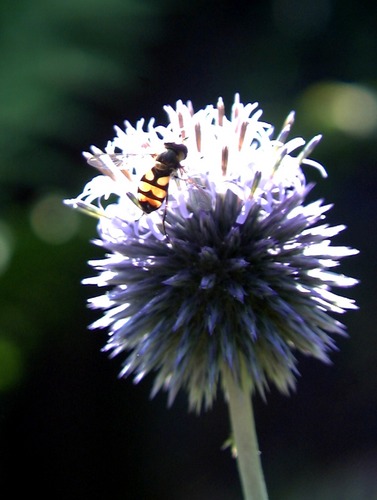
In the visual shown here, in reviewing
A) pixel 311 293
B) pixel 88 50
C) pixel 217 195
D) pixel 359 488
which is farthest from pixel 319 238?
pixel 88 50

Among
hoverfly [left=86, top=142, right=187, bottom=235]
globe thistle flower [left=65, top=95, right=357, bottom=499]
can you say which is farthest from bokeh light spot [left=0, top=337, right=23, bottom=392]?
hoverfly [left=86, top=142, right=187, bottom=235]

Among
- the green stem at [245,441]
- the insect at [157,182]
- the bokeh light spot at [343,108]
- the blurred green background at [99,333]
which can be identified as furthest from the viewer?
the bokeh light spot at [343,108]

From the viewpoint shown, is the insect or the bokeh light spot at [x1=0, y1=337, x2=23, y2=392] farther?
the bokeh light spot at [x1=0, y1=337, x2=23, y2=392]

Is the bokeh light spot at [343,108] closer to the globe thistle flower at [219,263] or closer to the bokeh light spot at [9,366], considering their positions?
the bokeh light spot at [9,366]

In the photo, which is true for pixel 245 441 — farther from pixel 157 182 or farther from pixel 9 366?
pixel 9 366

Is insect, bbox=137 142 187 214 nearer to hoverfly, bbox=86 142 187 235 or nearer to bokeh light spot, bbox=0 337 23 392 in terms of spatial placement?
hoverfly, bbox=86 142 187 235

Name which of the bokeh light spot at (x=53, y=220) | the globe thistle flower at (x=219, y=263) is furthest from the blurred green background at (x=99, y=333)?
the globe thistle flower at (x=219, y=263)

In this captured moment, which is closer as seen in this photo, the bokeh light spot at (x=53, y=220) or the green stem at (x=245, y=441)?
the green stem at (x=245, y=441)
